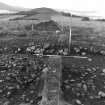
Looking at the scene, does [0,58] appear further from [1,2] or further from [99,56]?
[1,2]

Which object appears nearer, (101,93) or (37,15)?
(101,93)

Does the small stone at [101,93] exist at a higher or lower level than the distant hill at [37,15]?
lower

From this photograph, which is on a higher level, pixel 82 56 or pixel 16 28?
pixel 16 28

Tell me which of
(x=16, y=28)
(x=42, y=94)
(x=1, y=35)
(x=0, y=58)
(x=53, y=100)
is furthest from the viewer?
(x=16, y=28)

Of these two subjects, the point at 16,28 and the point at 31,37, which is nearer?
the point at 31,37

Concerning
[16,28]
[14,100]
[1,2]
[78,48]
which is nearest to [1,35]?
[16,28]

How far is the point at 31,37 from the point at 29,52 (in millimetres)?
986

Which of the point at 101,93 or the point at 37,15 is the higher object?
the point at 37,15

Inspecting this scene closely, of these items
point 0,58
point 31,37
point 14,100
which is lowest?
point 14,100

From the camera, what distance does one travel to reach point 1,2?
1431 cm

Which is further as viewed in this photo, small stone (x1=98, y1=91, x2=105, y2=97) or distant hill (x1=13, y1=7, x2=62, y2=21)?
distant hill (x1=13, y1=7, x2=62, y2=21)

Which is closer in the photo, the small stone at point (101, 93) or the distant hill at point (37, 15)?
the small stone at point (101, 93)

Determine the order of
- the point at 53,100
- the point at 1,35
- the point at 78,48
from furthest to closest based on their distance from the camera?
the point at 1,35
the point at 78,48
the point at 53,100

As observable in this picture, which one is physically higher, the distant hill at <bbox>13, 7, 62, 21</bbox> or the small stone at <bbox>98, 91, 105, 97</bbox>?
the distant hill at <bbox>13, 7, 62, 21</bbox>
